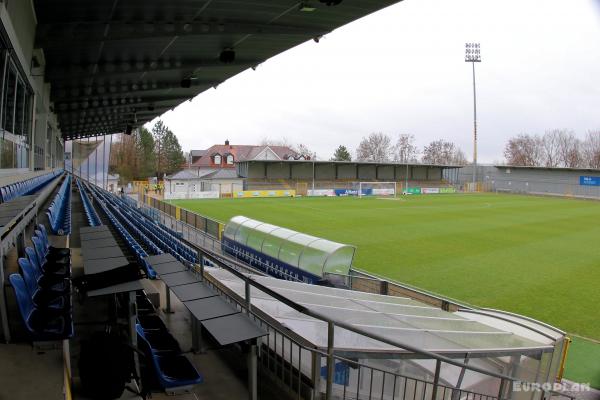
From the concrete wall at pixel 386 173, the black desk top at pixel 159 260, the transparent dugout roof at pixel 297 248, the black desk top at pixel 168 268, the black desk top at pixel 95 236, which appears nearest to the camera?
the black desk top at pixel 168 268

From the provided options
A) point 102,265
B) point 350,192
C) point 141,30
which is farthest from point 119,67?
point 350,192

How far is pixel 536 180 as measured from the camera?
64.9 m

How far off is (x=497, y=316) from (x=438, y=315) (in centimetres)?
187

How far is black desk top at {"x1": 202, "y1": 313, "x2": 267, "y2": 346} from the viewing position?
3.09m

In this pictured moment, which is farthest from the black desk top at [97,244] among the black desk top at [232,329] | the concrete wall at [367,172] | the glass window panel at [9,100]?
the concrete wall at [367,172]

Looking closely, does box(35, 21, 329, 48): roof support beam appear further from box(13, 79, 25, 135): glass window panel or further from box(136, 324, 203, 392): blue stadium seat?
box(136, 324, 203, 392): blue stadium seat

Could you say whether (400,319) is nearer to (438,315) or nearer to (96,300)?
(438,315)

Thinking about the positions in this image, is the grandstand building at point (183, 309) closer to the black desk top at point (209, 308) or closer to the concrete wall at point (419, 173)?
the black desk top at point (209, 308)

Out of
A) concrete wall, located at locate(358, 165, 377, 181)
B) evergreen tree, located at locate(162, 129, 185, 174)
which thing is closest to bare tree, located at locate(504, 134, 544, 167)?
concrete wall, located at locate(358, 165, 377, 181)

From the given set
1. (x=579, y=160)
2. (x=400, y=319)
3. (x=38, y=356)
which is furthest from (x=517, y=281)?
(x=579, y=160)

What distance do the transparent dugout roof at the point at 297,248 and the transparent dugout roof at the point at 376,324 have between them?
555 centimetres

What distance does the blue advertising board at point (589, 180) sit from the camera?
58.3 m

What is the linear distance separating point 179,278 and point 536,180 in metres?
70.9

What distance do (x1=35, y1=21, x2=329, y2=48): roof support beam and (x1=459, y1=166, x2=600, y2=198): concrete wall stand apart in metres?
63.4
